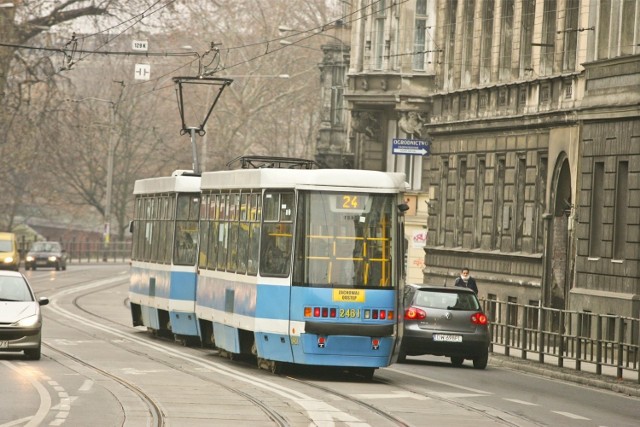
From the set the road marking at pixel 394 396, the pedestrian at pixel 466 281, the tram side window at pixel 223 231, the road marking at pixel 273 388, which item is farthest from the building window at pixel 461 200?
the road marking at pixel 394 396

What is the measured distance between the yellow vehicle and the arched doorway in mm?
33102

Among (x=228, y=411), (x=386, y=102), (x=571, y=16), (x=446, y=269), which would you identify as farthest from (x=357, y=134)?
(x=228, y=411)

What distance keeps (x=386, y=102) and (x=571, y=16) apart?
14.7 meters

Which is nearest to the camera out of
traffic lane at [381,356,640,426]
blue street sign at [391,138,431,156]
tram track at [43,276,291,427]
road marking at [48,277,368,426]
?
tram track at [43,276,291,427]

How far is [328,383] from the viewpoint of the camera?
957 inches

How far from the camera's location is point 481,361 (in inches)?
1200

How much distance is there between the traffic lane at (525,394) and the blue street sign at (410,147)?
14.6 m

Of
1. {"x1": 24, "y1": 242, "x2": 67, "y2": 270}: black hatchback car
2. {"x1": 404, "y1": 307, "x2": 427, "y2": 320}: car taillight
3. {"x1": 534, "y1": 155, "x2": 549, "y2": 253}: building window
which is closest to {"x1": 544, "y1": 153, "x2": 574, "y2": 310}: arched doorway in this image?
{"x1": 534, "y1": 155, "x2": 549, "y2": 253}: building window

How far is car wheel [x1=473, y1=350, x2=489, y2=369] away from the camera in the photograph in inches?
1195

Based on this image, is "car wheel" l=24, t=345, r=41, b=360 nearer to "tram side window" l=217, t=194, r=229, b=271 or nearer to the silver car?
the silver car

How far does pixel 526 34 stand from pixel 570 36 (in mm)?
3173

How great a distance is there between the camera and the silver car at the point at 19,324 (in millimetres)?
27031

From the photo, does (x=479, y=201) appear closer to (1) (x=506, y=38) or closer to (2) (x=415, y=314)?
(1) (x=506, y=38)

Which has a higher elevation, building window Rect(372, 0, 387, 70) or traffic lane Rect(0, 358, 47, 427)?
building window Rect(372, 0, 387, 70)
